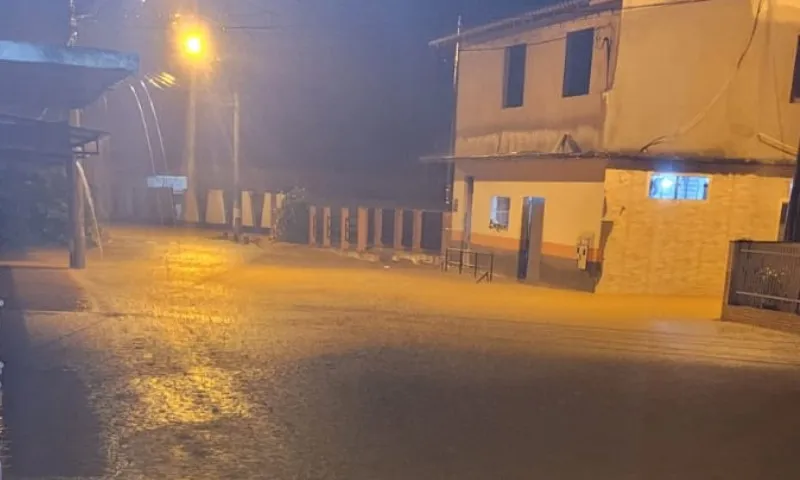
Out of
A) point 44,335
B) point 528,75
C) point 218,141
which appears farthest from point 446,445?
point 218,141

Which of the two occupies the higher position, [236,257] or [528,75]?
[528,75]

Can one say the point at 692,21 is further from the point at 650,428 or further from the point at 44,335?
the point at 44,335

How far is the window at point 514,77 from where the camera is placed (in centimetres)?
1912

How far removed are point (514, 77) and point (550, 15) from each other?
2.25 m

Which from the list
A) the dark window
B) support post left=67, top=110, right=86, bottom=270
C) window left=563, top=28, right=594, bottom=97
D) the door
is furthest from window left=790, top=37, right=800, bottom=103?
support post left=67, top=110, right=86, bottom=270

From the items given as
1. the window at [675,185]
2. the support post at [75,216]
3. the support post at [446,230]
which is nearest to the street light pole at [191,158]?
the support post at [446,230]

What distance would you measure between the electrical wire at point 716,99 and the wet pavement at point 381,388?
4.14 m

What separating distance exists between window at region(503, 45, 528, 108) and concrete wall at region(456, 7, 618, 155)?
0.15 meters

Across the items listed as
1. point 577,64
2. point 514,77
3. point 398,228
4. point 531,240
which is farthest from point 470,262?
point 577,64

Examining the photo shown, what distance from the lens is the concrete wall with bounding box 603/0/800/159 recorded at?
15633 mm

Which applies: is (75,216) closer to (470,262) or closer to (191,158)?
(470,262)

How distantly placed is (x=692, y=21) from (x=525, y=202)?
577cm

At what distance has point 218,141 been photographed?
3662 cm

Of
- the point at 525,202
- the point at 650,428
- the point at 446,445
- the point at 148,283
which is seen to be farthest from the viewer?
the point at 525,202
